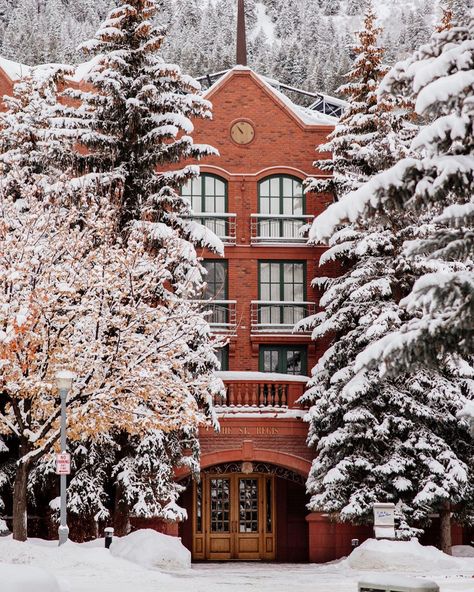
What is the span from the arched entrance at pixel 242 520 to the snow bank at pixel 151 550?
10.1m

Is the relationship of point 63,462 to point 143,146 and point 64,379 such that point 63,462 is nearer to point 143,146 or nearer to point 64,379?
point 64,379

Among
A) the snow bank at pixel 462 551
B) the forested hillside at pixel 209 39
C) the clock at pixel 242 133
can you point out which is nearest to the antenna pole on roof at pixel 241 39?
the clock at pixel 242 133

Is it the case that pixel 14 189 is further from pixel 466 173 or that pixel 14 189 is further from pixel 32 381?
pixel 466 173

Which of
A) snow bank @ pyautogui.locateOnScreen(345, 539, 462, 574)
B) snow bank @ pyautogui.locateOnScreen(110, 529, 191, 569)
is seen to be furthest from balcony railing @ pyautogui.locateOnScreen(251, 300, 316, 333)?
snow bank @ pyautogui.locateOnScreen(110, 529, 191, 569)

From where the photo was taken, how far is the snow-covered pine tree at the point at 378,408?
26781 mm

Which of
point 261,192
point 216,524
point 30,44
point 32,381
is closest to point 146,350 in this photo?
point 32,381

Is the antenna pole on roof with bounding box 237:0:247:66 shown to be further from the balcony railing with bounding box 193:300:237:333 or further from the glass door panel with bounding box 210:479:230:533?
the glass door panel with bounding box 210:479:230:533

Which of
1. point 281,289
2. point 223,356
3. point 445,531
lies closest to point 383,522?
point 445,531

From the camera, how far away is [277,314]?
120 ft

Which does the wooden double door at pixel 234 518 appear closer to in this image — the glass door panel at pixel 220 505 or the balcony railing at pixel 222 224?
the glass door panel at pixel 220 505

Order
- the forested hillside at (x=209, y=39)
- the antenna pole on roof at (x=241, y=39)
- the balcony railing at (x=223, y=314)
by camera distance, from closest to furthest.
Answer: the balcony railing at (x=223, y=314)
the antenna pole on roof at (x=241, y=39)
the forested hillside at (x=209, y=39)

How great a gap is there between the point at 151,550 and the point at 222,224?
1617cm

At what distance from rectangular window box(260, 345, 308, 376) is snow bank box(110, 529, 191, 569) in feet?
42.7

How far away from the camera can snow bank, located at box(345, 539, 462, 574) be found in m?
23.7
